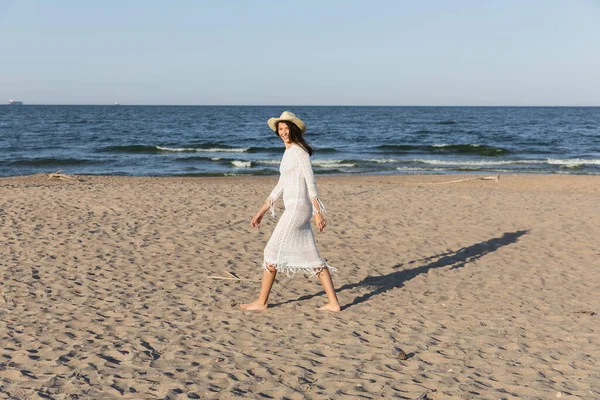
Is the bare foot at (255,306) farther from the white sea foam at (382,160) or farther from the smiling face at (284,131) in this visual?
the white sea foam at (382,160)

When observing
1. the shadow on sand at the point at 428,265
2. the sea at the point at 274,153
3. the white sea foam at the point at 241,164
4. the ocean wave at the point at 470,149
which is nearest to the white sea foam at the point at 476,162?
the sea at the point at 274,153

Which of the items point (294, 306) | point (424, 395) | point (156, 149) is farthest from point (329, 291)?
point (156, 149)

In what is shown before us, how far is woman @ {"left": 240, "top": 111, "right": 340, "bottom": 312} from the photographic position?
5.25 m

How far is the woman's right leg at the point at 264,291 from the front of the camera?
559cm

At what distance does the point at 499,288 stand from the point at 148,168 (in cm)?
1938

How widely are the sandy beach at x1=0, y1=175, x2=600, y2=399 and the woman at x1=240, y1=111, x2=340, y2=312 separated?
0.54 meters

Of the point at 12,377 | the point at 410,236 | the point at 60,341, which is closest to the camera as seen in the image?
the point at 12,377

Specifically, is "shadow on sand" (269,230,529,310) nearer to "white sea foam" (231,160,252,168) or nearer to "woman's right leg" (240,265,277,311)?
"woman's right leg" (240,265,277,311)

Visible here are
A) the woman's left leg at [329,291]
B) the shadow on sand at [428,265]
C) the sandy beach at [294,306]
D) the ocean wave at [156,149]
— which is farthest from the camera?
the ocean wave at [156,149]

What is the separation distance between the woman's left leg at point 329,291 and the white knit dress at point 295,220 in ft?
0.25

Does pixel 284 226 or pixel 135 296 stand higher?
pixel 284 226

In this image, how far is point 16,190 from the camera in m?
12.9

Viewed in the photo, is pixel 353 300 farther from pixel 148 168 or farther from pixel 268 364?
pixel 148 168

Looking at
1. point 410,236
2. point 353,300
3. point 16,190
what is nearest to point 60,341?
point 353,300
